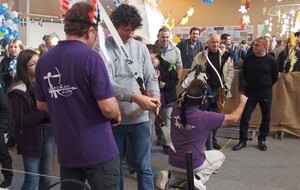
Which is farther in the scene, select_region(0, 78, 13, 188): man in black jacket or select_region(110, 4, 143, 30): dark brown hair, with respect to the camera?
select_region(0, 78, 13, 188): man in black jacket

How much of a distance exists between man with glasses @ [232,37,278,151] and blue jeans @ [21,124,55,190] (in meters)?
2.76

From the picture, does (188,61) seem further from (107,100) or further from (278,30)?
(278,30)

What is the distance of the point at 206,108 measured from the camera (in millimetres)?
4172

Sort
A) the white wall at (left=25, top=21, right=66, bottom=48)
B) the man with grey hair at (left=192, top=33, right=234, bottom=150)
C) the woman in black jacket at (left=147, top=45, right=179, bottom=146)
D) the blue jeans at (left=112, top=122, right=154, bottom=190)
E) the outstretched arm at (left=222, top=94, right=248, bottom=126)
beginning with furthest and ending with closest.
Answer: the white wall at (left=25, top=21, right=66, bottom=48) → the man with grey hair at (left=192, top=33, right=234, bottom=150) → the woman in black jacket at (left=147, top=45, right=179, bottom=146) → the outstretched arm at (left=222, top=94, right=248, bottom=126) → the blue jeans at (left=112, top=122, right=154, bottom=190)

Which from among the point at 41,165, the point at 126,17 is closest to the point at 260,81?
the point at 126,17

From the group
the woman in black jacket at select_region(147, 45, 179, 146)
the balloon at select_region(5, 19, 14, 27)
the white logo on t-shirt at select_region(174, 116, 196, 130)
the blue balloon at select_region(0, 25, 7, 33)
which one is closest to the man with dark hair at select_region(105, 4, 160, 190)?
the white logo on t-shirt at select_region(174, 116, 196, 130)

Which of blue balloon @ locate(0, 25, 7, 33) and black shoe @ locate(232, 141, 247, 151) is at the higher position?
blue balloon @ locate(0, 25, 7, 33)

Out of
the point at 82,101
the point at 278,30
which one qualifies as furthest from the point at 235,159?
the point at 278,30

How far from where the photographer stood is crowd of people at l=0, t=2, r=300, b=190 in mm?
1513

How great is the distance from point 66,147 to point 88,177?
175 mm

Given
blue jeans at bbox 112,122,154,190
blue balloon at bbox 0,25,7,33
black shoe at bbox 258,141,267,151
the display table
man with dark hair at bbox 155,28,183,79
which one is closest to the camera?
blue jeans at bbox 112,122,154,190

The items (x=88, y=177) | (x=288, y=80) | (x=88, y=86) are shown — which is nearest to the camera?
(x=88, y=86)

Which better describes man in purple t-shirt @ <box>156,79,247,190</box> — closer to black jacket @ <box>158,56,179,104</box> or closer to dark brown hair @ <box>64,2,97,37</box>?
black jacket @ <box>158,56,179,104</box>

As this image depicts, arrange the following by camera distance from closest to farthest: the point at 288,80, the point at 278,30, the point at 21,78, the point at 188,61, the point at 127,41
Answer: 1. the point at 127,41
2. the point at 21,78
3. the point at 288,80
4. the point at 188,61
5. the point at 278,30
